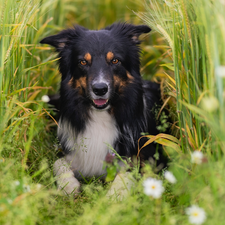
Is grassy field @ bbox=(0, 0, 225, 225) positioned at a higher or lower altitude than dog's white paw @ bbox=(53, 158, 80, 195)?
higher

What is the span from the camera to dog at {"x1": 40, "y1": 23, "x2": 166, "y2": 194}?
3.03 m

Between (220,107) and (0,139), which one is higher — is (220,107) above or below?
above

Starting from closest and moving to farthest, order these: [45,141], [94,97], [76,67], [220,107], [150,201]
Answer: [220,107]
[150,201]
[94,97]
[76,67]
[45,141]

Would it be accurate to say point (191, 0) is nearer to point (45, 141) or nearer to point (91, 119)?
point (91, 119)

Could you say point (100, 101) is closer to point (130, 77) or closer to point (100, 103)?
point (100, 103)

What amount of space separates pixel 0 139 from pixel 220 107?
1.69m

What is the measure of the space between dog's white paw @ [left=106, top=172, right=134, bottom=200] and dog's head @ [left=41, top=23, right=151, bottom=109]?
802 mm

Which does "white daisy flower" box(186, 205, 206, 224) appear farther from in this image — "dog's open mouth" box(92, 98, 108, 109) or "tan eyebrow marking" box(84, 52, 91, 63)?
"tan eyebrow marking" box(84, 52, 91, 63)

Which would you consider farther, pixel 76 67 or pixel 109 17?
pixel 109 17

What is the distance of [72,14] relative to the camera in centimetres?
649

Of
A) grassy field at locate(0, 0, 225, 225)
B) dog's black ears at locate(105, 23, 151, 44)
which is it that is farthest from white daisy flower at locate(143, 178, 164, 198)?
dog's black ears at locate(105, 23, 151, 44)

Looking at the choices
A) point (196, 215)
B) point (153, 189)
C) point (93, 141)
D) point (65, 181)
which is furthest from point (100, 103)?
point (196, 215)

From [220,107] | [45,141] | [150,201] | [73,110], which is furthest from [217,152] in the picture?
[45,141]

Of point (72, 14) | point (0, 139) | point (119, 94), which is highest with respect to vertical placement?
point (72, 14)
